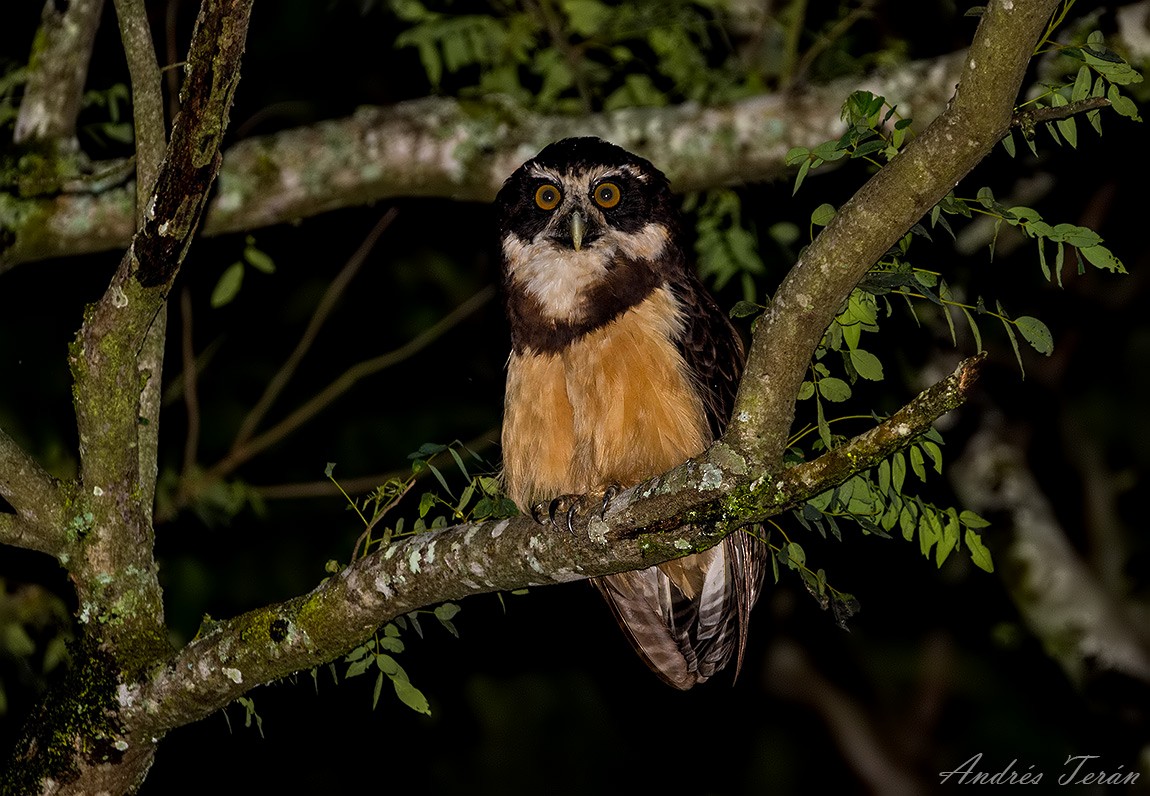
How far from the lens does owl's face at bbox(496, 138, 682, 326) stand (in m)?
4.37

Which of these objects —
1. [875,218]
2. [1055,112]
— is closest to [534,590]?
[875,218]

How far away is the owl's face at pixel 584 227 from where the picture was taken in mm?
4367

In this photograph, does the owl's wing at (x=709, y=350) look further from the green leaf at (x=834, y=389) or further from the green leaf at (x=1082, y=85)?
the green leaf at (x=1082, y=85)

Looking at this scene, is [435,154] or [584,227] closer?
[584,227]

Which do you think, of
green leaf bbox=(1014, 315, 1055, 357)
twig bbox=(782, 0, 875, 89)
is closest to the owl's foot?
green leaf bbox=(1014, 315, 1055, 357)

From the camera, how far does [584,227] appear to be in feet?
14.7

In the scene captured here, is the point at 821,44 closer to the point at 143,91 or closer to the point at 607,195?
the point at 607,195

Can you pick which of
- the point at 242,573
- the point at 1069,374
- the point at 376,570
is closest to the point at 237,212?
the point at 376,570

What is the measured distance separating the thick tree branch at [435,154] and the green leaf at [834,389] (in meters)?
2.07

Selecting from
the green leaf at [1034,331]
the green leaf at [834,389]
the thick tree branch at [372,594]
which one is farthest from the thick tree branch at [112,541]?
the green leaf at [1034,331]

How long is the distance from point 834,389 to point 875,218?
54 cm

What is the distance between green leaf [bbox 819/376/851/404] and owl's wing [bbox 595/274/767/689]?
51.1 inches

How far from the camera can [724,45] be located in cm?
677

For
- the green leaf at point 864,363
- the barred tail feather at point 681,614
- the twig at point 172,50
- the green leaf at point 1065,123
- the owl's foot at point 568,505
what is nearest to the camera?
the green leaf at point 1065,123
